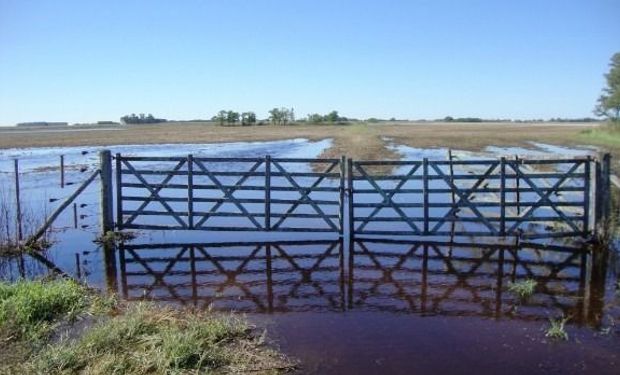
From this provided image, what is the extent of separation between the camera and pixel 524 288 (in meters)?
8.77

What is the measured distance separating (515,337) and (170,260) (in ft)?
22.5

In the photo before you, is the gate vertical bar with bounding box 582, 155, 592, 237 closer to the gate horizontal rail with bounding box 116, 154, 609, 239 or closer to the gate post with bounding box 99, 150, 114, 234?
the gate horizontal rail with bounding box 116, 154, 609, 239

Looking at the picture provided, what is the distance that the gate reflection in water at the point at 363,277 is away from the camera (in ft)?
27.0

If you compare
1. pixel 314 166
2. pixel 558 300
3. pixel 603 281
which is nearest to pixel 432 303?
pixel 558 300

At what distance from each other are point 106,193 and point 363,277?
6856mm

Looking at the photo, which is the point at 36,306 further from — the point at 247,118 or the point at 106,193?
the point at 247,118

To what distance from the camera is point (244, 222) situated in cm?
1484

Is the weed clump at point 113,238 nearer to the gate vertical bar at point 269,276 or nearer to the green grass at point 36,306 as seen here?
the gate vertical bar at point 269,276

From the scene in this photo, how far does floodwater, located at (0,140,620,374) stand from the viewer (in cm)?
647

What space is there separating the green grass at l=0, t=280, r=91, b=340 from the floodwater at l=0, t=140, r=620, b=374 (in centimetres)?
106

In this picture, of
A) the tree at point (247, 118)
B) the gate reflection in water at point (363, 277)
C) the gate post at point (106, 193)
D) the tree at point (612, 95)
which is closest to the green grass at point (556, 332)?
the gate reflection in water at point (363, 277)

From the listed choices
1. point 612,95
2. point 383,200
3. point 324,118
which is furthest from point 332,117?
point 383,200

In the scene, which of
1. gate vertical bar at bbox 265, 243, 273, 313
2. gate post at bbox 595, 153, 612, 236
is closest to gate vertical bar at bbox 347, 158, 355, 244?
gate vertical bar at bbox 265, 243, 273, 313

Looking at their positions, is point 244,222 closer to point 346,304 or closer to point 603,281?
point 346,304
